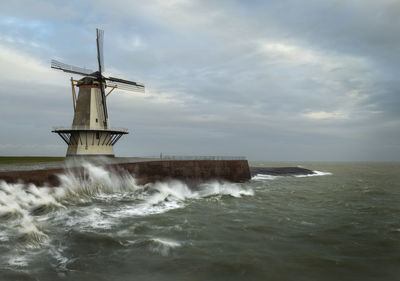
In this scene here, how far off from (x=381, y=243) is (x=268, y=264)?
180 inches

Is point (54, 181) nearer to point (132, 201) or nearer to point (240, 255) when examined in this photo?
Result: point (132, 201)

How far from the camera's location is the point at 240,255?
7.29m

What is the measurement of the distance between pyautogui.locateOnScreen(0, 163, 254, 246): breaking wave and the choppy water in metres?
0.05

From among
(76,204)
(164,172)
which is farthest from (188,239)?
(164,172)

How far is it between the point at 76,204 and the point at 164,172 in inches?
422

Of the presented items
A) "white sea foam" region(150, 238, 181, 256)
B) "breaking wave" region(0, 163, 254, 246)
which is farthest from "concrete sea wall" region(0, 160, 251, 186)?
"white sea foam" region(150, 238, 181, 256)

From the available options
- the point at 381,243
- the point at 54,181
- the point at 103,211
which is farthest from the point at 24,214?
the point at 381,243

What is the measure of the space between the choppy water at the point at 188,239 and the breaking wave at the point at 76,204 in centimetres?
5

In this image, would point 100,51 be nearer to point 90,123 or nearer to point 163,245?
point 90,123

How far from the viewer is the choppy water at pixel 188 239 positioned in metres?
6.25

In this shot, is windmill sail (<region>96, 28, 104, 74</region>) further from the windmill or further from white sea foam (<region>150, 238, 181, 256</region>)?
white sea foam (<region>150, 238, 181, 256</region>)

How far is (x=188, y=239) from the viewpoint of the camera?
8.64m

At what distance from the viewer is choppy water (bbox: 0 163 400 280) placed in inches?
246

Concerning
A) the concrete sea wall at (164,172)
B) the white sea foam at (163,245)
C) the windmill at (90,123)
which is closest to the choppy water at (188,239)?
the white sea foam at (163,245)
